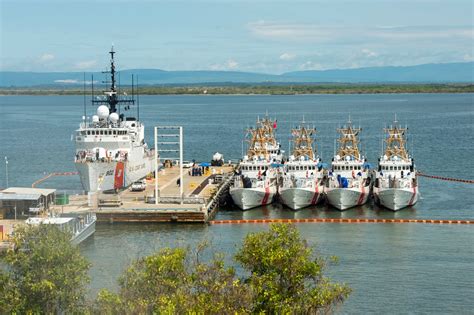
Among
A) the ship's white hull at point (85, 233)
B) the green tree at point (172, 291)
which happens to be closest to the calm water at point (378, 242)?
the ship's white hull at point (85, 233)

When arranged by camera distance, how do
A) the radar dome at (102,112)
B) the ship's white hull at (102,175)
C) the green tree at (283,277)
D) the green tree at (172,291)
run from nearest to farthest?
1. the green tree at (172,291)
2. the green tree at (283,277)
3. the ship's white hull at (102,175)
4. the radar dome at (102,112)

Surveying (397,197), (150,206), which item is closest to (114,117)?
(150,206)

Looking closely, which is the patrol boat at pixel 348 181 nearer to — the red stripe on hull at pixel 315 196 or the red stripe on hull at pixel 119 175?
the red stripe on hull at pixel 315 196

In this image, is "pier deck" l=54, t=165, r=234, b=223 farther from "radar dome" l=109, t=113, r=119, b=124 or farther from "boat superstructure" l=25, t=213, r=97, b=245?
"radar dome" l=109, t=113, r=119, b=124

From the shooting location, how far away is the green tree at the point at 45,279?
24391 millimetres

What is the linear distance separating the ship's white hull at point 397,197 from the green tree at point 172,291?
3016 cm

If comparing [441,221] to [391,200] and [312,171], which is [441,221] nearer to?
[391,200]

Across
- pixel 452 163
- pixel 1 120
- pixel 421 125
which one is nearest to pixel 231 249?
pixel 452 163

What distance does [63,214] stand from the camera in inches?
1806

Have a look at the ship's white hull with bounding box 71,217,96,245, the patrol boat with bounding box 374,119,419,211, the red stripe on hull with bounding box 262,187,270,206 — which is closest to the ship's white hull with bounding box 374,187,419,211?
the patrol boat with bounding box 374,119,419,211

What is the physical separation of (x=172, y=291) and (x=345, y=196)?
3122 centimetres

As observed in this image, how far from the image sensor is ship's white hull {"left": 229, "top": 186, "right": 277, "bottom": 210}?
54500 millimetres

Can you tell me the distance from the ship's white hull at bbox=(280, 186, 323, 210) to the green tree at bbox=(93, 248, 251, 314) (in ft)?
95.2

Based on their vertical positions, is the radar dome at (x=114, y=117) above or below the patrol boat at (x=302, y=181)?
above
